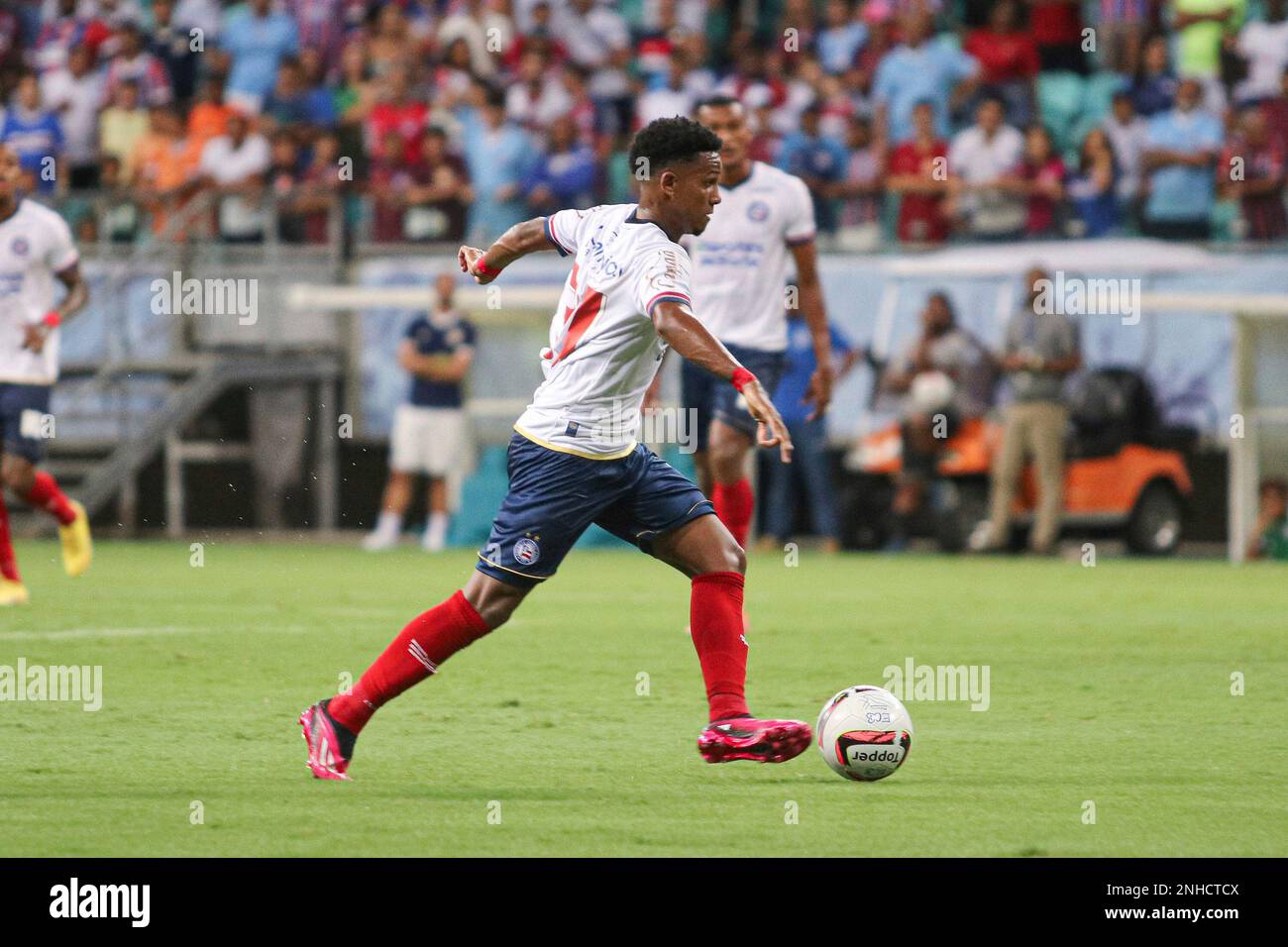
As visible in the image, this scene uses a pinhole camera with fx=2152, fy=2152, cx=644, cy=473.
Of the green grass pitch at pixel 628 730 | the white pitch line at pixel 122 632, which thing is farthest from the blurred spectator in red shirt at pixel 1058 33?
the white pitch line at pixel 122 632

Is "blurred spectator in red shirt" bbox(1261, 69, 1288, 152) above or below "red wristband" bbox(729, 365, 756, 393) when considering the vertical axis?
above

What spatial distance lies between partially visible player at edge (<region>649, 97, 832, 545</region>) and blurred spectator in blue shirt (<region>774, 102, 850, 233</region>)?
8847mm

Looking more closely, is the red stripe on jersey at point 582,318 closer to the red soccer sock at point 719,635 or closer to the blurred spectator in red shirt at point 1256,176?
the red soccer sock at point 719,635

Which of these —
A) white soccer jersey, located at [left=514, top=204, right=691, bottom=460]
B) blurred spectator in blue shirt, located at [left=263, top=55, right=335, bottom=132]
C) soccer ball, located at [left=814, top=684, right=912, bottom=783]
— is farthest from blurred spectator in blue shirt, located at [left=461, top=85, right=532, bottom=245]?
soccer ball, located at [left=814, top=684, right=912, bottom=783]

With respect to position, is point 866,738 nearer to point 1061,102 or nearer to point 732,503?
point 732,503

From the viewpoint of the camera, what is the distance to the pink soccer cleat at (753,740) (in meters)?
6.94

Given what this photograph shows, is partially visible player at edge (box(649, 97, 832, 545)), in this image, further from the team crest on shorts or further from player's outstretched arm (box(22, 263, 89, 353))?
player's outstretched arm (box(22, 263, 89, 353))

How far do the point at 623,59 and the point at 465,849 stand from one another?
16.9 m

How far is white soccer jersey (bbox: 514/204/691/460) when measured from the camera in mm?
7004

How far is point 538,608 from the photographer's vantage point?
13359 millimetres

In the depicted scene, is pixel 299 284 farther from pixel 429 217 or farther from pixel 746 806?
pixel 746 806

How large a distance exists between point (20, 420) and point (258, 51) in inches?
411

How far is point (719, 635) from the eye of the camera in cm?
727

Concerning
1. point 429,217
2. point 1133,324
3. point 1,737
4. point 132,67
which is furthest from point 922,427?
point 1,737
